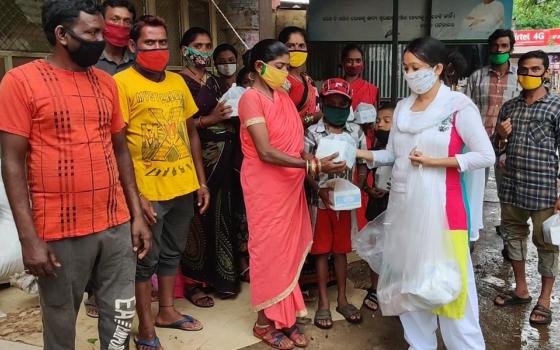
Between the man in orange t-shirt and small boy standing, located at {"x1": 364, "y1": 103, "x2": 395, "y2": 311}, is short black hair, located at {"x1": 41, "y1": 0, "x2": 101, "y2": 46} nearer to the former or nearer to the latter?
the man in orange t-shirt

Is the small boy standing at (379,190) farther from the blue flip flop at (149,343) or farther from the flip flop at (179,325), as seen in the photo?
the blue flip flop at (149,343)

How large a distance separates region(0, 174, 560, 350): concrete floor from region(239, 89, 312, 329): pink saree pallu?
0.31 meters

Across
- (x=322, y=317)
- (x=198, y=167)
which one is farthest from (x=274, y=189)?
(x=322, y=317)

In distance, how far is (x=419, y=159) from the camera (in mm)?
2508

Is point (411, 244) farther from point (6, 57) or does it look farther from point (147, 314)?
point (6, 57)

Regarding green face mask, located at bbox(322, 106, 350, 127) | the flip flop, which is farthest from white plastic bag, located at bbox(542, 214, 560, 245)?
the flip flop

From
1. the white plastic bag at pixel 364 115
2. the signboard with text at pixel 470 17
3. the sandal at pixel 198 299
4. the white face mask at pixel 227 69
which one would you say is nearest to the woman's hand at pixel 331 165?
the white plastic bag at pixel 364 115

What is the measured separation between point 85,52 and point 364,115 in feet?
7.12

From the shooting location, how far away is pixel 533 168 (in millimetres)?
3295

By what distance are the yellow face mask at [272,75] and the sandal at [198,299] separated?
1.67 metres

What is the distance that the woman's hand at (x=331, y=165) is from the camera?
273 centimetres

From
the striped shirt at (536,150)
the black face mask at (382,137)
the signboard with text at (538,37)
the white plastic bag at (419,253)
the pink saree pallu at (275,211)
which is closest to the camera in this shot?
the white plastic bag at (419,253)

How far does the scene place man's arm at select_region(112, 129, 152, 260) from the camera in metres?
2.24

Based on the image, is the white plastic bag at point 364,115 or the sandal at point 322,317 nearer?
the sandal at point 322,317
